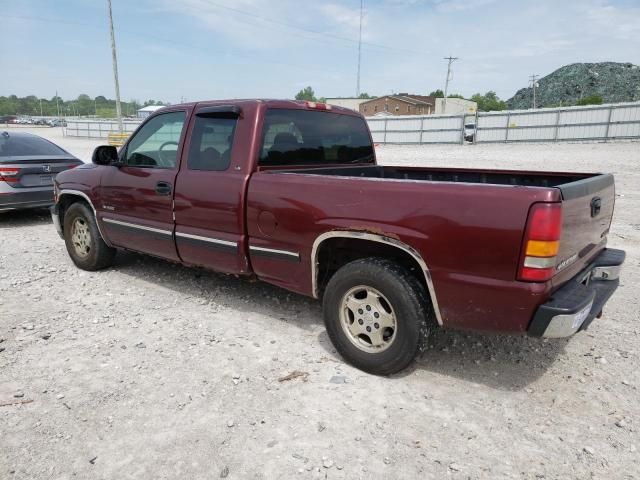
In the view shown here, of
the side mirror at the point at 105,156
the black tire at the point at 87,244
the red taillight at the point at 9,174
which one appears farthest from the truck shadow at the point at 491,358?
the red taillight at the point at 9,174

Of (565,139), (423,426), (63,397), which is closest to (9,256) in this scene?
(63,397)

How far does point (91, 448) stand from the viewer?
2.46 m

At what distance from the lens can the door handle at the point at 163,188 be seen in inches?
163

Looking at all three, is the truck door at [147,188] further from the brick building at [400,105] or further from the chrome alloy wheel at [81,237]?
the brick building at [400,105]

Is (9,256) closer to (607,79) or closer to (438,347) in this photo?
(438,347)

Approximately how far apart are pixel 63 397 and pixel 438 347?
265cm

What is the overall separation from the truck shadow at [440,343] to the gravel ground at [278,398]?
17mm

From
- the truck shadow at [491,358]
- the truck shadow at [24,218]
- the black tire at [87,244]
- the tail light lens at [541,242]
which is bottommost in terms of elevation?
the truck shadow at [491,358]

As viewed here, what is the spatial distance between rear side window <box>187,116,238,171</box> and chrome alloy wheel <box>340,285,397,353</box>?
5.04 feet

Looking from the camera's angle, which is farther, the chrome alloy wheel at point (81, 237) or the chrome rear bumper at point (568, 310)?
the chrome alloy wheel at point (81, 237)

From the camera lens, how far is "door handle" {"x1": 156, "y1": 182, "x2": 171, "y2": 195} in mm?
4129

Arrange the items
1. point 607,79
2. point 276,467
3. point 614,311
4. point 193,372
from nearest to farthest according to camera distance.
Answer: point 276,467 < point 193,372 < point 614,311 < point 607,79

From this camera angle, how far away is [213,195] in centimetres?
377

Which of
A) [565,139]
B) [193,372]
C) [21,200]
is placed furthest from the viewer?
[565,139]
